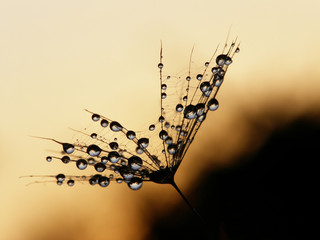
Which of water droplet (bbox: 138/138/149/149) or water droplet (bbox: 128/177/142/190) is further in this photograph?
water droplet (bbox: 138/138/149/149)

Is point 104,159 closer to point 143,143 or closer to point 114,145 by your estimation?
point 114,145

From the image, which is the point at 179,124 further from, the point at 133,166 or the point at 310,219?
the point at 310,219

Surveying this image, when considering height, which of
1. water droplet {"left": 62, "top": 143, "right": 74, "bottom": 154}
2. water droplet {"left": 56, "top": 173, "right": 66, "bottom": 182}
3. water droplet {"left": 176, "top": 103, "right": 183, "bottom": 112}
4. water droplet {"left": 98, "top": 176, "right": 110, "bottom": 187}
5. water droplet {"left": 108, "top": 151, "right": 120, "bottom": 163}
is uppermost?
water droplet {"left": 62, "top": 143, "right": 74, "bottom": 154}

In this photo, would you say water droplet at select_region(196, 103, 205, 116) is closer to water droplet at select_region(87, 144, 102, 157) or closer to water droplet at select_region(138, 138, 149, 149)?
water droplet at select_region(138, 138, 149, 149)

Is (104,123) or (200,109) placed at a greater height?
(104,123)

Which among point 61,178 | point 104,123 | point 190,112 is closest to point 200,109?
point 190,112

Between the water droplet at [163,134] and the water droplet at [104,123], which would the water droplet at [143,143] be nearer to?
the water droplet at [163,134]

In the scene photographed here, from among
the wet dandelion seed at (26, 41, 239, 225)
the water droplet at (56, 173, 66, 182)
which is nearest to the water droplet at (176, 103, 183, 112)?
the wet dandelion seed at (26, 41, 239, 225)

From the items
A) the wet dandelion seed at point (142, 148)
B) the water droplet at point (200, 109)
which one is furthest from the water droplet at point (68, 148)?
the water droplet at point (200, 109)

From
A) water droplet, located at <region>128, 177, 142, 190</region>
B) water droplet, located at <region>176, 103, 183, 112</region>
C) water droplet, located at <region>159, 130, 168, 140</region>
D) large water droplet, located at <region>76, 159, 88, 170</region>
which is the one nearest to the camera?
water droplet, located at <region>128, 177, 142, 190</region>

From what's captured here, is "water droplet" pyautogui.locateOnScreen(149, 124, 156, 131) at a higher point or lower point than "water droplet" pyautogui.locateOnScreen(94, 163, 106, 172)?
higher
